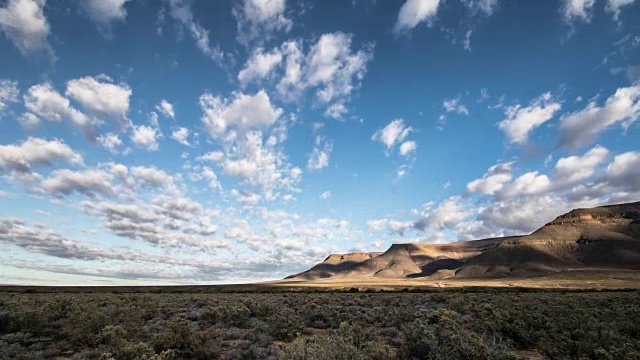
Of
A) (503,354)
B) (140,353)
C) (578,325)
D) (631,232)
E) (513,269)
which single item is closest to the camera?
(503,354)

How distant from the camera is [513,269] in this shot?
180875 mm

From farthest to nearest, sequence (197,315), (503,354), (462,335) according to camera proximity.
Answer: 1. (197,315)
2. (462,335)
3. (503,354)

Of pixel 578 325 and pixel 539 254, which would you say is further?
pixel 539 254

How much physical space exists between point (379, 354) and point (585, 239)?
236 m

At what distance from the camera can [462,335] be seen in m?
10.8

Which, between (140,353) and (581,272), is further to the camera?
(581,272)

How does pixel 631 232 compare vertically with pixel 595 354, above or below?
above

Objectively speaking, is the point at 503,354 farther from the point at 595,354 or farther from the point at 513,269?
the point at 513,269

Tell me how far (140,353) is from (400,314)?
42.8 feet

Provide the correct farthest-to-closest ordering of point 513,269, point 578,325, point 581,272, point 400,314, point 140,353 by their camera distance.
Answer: point 513,269 < point 581,272 < point 400,314 < point 578,325 < point 140,353

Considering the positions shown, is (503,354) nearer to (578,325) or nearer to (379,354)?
(379,354)

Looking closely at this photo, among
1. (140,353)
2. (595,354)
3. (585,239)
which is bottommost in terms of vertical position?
(595,354)

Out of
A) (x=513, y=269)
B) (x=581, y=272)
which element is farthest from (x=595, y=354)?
(x=513, y=269)

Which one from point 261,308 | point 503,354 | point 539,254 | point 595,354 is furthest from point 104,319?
point 539,254
